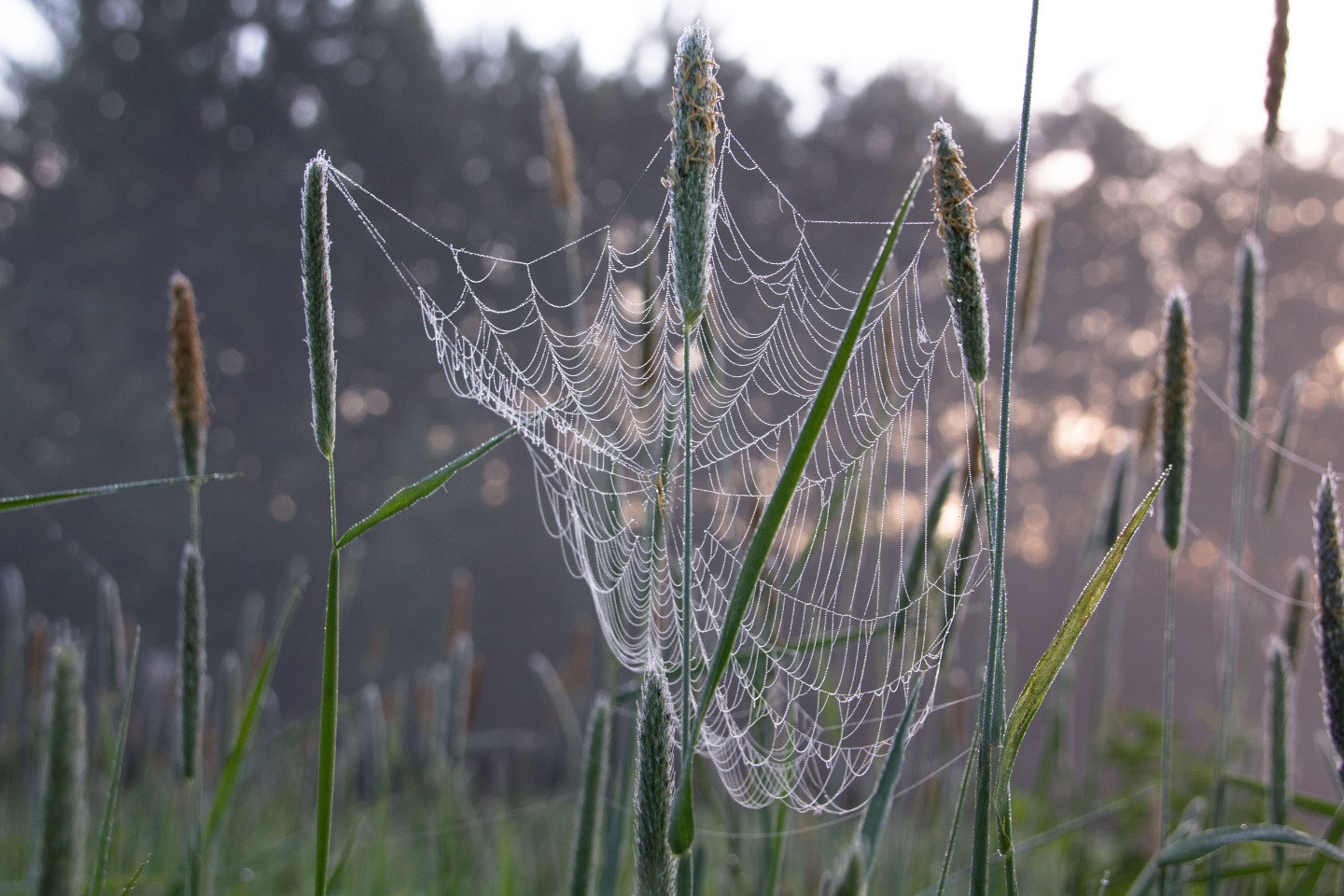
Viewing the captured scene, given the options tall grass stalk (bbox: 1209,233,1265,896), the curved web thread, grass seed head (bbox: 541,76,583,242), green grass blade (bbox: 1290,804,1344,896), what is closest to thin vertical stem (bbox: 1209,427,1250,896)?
tall grass stalk (bbox: 1209,233,1265,896)

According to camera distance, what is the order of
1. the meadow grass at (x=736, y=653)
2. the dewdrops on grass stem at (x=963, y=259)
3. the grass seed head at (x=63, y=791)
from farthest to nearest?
1. the dewdrops on grass stem at (x=963, y=259)
2. the meadow grass at (x=736, y=653)
3. the grass seed head at (x=63, y=791)

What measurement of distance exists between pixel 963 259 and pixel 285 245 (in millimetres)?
19216

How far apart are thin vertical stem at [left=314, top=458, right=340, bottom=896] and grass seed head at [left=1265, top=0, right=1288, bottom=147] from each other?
183 cm

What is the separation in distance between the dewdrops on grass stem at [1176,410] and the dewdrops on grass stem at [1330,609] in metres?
0.23

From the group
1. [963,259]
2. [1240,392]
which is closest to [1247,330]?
[1240,392]

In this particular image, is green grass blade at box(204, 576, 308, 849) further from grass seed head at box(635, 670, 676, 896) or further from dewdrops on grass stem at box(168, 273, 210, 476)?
grass seed head at box(635, 670, 676, 896)

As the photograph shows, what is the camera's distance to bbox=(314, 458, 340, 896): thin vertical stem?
0.76 meters

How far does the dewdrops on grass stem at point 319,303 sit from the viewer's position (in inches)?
31.5

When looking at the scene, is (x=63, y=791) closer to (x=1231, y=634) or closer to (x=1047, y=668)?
(x=1047, y=668)

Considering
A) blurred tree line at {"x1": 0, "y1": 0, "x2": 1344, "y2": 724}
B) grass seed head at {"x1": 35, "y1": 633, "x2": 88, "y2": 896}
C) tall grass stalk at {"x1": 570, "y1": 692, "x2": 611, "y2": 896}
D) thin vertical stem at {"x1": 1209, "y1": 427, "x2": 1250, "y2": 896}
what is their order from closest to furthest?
grass seed head at {"x1": 35, "y1": 633, "x2": 88, "y2": 896}, tall grass stalk at {"x1": 570, "y1": 692, "x2": 611, "y2": 896}, thin vertical stem at {"x1": 1209, "y1": 427, "x2": 1250, "y2": 896}, blurred tree line at {"x1": 0, "y1": 0, "x2": 1344, "y2": 724}

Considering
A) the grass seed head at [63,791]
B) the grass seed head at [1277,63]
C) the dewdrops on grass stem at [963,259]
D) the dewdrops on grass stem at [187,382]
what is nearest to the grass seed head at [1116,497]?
the grass seed head at [1277,63]

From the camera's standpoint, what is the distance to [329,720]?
812 mm

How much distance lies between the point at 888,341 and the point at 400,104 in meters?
19.2

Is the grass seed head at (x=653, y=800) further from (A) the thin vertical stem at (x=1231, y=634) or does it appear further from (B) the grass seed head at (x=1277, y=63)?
(B) the grass seed head at (x=1277, y=63)
